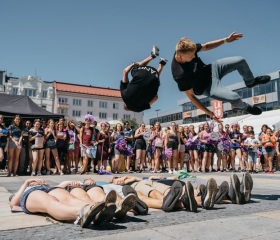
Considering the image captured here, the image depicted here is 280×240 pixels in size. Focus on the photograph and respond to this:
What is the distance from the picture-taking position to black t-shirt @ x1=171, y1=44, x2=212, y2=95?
4.47m

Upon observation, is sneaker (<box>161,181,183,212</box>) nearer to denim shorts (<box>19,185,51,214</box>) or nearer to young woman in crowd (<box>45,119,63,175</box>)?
denim shorts (<box>19,185,51,214</box>)

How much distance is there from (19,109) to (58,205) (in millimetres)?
9881

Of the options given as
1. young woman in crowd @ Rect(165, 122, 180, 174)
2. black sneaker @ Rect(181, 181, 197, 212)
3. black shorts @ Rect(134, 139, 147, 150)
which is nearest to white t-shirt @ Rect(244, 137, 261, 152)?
young woman in crowd @ Rect(165, 122, 180, 174)

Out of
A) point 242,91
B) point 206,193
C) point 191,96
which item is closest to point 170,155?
point 191,96

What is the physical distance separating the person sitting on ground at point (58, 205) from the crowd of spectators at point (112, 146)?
5.87m

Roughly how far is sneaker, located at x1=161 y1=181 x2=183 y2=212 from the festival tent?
30.8ft

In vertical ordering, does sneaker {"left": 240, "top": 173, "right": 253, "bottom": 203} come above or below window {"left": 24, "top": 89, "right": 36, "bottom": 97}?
below

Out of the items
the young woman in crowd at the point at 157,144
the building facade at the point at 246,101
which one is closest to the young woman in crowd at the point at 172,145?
the young woman in crowd at the point at 157,144

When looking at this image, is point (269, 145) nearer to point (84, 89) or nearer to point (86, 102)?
point (86, 102)

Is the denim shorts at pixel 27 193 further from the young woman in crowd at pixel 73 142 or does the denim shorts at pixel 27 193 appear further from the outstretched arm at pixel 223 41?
the young woman in crowd at pixel 73 142

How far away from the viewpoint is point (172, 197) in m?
3.23

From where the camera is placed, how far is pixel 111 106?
7850 centimetres

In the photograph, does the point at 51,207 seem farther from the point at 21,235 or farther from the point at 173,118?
the point at 173,118

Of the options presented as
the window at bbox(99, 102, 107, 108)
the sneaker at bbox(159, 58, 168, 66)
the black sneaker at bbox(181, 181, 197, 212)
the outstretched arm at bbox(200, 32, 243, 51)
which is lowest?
the black sneaker at bbox(181, 181, 197, 212)
